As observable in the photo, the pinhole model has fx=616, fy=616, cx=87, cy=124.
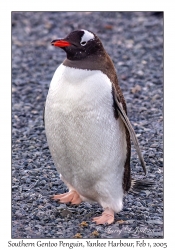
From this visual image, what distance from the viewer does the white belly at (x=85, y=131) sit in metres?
3.37

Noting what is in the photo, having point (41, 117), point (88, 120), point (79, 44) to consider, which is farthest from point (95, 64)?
point (41, 117)

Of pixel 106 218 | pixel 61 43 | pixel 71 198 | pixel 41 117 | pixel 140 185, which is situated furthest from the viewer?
pixel 41 117

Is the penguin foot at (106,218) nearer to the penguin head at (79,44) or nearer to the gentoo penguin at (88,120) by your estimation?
the gentoo penguin at (88,120)

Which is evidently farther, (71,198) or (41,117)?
(41,117)

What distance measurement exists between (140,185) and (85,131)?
784 mm

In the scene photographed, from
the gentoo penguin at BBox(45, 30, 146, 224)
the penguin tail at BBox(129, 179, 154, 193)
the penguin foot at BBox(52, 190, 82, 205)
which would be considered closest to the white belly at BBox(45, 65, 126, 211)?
the gentoo penguin at BBox(45, 30, 146, 224)

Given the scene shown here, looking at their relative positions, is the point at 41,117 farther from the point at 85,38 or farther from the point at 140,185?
the point at 85,38

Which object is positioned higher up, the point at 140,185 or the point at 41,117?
the point at 41,117

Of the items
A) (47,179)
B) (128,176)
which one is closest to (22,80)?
(47,179)

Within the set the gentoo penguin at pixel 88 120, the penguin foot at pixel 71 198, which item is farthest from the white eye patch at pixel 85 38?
the penguin foot at pixel 71 198

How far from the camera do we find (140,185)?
402 cm

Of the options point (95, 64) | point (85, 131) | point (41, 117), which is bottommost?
point (85, 131)

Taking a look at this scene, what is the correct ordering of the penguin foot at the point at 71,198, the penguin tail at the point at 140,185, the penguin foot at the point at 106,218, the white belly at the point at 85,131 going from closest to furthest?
1. the white belly at the point at 85,131
2. the penguin foot at the point at 106,218
3. the penguin foot at the point at 71,198
4. the penguin tail at the point at 140,185

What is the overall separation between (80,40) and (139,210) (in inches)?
44.6
